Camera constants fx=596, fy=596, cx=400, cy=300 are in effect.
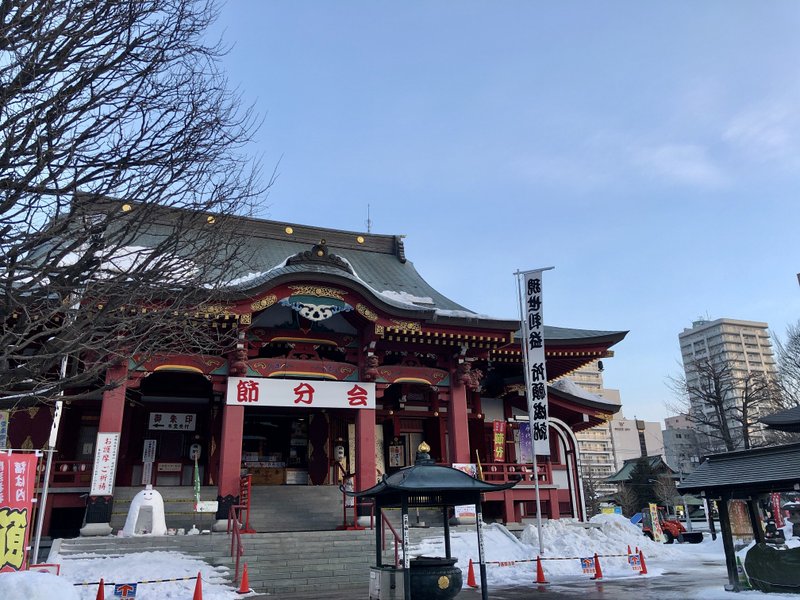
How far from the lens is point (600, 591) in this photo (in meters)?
12.2

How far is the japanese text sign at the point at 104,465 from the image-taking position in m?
15.4

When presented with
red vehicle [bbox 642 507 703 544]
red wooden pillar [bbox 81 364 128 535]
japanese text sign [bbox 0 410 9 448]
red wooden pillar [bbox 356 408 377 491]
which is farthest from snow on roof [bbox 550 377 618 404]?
japanese text sign [bbox 0 410 9 448]

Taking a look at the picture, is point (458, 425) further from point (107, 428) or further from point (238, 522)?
point (107, 428)

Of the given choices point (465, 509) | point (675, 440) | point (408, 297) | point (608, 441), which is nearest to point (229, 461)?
point (465, 509)

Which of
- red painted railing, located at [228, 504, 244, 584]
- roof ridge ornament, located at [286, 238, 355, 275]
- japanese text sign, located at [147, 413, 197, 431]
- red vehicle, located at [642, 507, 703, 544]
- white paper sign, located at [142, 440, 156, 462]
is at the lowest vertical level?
red vehicle, located at [642, 507, 703, 544]

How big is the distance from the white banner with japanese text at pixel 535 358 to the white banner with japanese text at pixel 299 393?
16.1 ft

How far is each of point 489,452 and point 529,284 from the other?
7506 millimetres

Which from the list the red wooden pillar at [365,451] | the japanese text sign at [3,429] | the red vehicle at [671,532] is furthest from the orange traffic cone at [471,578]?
the red vehicle at [671,532]

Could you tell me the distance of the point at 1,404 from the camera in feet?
25.5

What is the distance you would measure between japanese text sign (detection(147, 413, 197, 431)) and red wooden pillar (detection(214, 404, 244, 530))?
14.9 feet

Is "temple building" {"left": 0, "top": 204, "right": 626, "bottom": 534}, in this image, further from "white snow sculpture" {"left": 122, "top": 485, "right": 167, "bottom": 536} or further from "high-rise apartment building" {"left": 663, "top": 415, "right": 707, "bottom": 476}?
"high-rise apartment building" {"left": 663, "top": 415, "right": 707, "bottom": 476}

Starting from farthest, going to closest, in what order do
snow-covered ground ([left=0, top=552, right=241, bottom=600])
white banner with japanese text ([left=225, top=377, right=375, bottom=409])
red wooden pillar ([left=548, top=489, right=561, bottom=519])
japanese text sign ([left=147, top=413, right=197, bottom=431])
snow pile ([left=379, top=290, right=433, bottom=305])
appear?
snow pile ([left=379, top=290, right=433, bottom=305]) < japanese text sign ([left=147, top=413, right=197, bottom=431]) < red wooden pillar ([left=548, top=489, right=561, bottom=519]) < white banner with japanese text ([left=225, top=377, right=375, bottom=409]) < snow-covered ground ([left=0, top=552, right=241, bottom=600])

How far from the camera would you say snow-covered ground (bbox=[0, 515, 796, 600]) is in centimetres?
1091

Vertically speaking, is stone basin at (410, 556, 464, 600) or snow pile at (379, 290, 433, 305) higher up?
snow pile at (379, 290, 433, 305)
